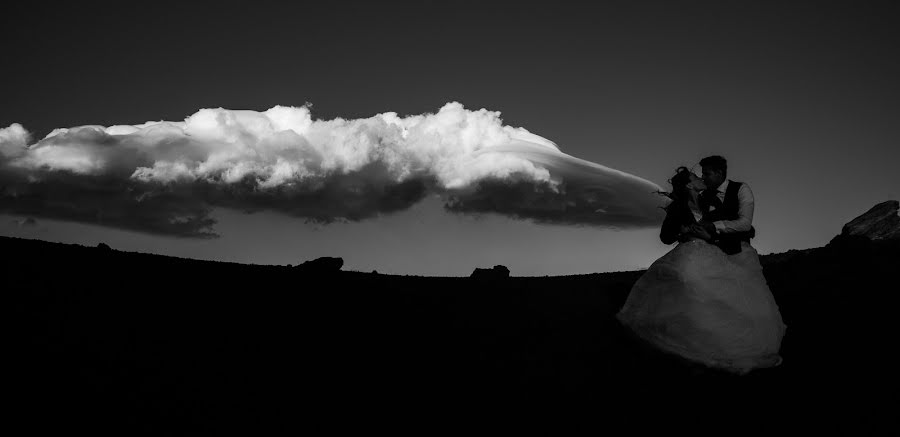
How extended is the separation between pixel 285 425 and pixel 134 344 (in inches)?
126

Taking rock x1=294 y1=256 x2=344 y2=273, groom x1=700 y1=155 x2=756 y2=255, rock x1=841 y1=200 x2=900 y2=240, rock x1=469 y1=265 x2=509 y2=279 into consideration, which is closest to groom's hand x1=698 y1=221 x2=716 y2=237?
groom x1=700 y1=155 x2=756 y2=255

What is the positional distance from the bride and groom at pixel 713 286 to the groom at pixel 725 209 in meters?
0.01

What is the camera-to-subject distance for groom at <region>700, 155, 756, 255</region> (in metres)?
6.85

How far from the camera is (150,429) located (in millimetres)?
5594

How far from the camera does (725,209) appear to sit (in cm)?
707

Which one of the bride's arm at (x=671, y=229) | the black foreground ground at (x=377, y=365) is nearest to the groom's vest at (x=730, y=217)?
the bride's arm at (x=671, y=229)

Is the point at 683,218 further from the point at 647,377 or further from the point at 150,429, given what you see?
the point at 150,429

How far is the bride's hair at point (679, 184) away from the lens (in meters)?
7.10

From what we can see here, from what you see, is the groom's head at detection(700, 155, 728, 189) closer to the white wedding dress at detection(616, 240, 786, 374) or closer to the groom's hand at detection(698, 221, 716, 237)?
the groom's hand at detection(698, 221, 716, 237)

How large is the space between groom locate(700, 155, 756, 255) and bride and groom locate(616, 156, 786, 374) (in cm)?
1

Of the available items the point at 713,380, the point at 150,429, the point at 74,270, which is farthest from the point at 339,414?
the point at 74,270

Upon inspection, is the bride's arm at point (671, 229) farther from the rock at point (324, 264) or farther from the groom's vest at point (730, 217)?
the rock at point (324, 264)

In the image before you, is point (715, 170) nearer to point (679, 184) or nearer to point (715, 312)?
point (679, 184)

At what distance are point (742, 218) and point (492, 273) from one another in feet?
43.4
